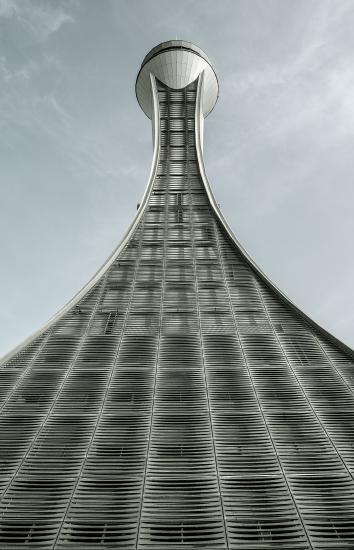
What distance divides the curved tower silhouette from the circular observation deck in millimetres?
19774

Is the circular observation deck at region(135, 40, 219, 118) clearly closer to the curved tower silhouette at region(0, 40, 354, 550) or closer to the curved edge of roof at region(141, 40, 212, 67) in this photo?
the curved edge of roof at region(141, 40, 212, 67)

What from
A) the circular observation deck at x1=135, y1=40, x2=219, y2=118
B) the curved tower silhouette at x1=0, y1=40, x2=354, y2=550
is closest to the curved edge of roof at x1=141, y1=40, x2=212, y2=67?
the circular observation deck at x1=135, y1=40, x2=219, y2=118

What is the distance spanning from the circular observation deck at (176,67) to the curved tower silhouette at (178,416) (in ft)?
64.9

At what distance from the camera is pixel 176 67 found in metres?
37.2

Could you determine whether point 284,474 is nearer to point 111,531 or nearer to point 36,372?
point 111,531

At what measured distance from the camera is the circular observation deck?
121 feet

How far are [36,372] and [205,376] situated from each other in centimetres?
559

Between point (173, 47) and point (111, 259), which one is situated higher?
point (173, 47)

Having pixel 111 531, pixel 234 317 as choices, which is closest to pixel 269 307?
pixel 234 317

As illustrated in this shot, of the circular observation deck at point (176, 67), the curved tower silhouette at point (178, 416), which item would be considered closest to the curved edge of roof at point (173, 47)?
the circular observation deck at point (176, 67)

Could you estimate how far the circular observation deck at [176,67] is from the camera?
37.0 meters

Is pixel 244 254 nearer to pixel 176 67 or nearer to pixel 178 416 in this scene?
pixel 178 416

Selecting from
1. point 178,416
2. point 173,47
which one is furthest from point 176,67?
point 178,416

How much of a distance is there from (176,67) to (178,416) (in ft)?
109
